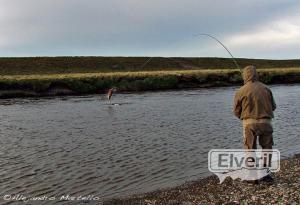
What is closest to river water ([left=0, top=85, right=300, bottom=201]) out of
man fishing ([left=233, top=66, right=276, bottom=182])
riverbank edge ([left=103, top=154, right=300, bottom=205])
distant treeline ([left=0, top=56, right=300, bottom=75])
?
riverbank edge ([left=103, top=154, right=300, bottom=205])

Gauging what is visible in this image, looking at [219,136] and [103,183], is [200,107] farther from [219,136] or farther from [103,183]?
[103,183]

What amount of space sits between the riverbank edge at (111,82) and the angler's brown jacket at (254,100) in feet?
138

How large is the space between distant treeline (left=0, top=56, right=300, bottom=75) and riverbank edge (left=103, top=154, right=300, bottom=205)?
65.8m

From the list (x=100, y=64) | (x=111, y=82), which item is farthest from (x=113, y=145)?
(x=100, y=64)

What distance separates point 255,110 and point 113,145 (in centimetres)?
990

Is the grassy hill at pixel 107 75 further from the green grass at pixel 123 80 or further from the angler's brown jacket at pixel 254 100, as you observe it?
the angler's brown jacket at pixel 254 100

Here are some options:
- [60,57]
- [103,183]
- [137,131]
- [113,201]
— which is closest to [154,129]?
[137,131]

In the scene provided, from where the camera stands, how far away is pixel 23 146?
66.2ft

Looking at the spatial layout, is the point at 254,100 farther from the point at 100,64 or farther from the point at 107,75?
the point at 100,64

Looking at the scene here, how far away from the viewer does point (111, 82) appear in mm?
56375

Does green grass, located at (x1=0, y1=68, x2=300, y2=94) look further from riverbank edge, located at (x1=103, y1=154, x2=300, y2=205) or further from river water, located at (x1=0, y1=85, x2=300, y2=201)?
riverbank edge, located at (x1=103, y1=154, x2=300, y2=205)

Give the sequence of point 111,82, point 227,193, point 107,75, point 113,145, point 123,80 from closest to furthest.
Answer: point 227,193 < point 113,145 < point 111,82 < point 123,80 < point 107,75

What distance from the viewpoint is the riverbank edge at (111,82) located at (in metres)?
52.1

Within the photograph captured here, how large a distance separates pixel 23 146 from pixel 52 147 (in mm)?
1383
